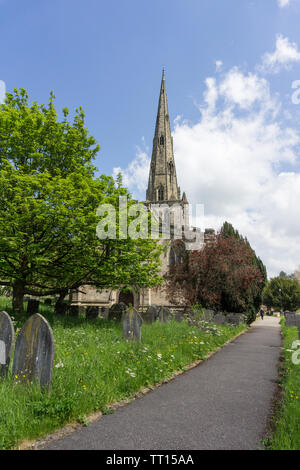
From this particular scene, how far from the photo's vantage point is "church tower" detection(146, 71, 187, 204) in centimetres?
4303

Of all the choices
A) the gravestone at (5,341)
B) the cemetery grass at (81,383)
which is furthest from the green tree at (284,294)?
the gravestone at (5,341)

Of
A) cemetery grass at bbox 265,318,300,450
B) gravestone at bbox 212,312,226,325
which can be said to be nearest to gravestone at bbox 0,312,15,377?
cemetery grass at bbox 265,318,300,450

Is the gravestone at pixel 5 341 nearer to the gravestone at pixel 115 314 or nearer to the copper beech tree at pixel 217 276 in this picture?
the gravestone at pixel 115 314

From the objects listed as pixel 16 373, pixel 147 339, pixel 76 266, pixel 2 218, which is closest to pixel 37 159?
pixel 2 218

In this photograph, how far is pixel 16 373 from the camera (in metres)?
4.23

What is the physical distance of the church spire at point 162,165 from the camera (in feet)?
141

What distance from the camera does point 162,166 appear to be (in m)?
44.5

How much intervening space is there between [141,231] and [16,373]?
786cm

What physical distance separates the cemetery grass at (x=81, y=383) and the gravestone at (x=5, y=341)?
9.6 inches

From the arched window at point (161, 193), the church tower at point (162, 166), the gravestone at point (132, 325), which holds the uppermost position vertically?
the church tower at point (162, 166)

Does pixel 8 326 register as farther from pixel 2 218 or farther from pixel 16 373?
pixel 2 218

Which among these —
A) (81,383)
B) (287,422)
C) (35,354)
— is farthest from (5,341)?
(287,422)

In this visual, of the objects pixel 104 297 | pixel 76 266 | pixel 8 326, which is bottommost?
pixel 104 297

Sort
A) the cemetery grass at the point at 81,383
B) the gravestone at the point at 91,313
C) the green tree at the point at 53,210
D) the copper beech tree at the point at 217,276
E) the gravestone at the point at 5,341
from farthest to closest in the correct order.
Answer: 1. the copper beech tree at the point at 217,276
2. the gravestone at the point at 91,313
3. the green tree at the point at 53,210
4. the gravestone at the point at 5,341
5. the cemetery grass at the point at 81,383
